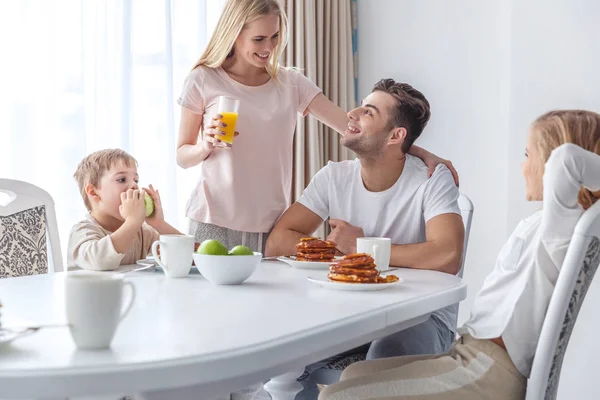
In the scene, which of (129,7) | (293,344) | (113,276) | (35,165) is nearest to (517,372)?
(293,344)

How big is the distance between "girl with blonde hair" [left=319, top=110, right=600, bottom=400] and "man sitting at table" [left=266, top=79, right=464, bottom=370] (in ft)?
1.45

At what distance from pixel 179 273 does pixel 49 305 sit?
395mm

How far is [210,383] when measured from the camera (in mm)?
993

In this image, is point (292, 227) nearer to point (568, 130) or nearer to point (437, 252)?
point (437, 252)

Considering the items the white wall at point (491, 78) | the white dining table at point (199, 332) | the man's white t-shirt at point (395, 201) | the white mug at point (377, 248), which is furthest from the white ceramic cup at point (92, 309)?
the white wall at point (491, 78)

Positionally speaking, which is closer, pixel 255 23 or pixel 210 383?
pixel 210 383

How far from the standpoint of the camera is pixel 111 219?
2.12m

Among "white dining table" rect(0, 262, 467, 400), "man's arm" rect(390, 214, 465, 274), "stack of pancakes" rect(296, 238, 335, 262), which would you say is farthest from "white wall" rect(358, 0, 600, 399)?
"white dining table" rect(0, 262, 467, 400)

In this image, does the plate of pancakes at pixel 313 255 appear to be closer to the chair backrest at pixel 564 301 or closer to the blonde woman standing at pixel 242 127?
the blonde woman standing at pixel 242 127

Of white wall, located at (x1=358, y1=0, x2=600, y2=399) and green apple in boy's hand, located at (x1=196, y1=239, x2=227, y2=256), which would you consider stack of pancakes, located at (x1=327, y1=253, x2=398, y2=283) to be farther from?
white wall, located at (x1=358, y1=0, x2=600, y2=399)

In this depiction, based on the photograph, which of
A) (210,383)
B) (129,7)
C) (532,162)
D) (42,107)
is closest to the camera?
(210,383)

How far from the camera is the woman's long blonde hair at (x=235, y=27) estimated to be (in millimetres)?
2346

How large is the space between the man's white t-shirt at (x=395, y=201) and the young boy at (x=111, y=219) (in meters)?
0.52

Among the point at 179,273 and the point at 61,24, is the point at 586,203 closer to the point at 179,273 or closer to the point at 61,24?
the point at 179,273
